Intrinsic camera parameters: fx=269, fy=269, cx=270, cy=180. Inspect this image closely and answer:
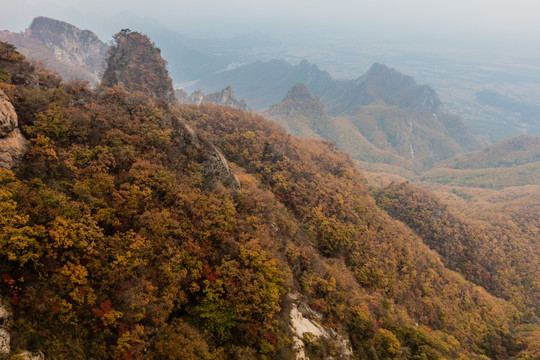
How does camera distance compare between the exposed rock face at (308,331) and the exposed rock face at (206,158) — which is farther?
the exposed rock face at (206,158)

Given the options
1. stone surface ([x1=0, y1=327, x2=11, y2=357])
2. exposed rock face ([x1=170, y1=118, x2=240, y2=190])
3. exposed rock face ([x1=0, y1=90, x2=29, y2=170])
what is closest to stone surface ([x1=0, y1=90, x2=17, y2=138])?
exposed rock face ([x1=0, y1=90, x2=29, y2=170])

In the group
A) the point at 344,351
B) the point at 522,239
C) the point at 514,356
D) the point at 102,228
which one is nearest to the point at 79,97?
the point at 102,228

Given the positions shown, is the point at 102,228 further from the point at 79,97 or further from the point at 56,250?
the point at 79,97

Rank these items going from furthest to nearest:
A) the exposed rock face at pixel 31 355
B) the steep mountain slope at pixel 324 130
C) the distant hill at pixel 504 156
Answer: the steep mountain slope at pixel 324 130 → the distant hill at pixel 504 156 → the exposed rock face at pixel 31 355

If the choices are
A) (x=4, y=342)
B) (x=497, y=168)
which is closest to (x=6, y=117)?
(x=4, y=342)

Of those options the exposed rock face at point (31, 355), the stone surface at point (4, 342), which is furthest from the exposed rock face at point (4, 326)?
the exposed rock face at point (31, 355)

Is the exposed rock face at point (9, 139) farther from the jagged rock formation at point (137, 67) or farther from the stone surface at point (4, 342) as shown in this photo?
the jagged rock formation at point (137, 67)

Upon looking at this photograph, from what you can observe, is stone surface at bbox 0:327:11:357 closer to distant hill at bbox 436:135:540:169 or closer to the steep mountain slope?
the steep mountain slope
